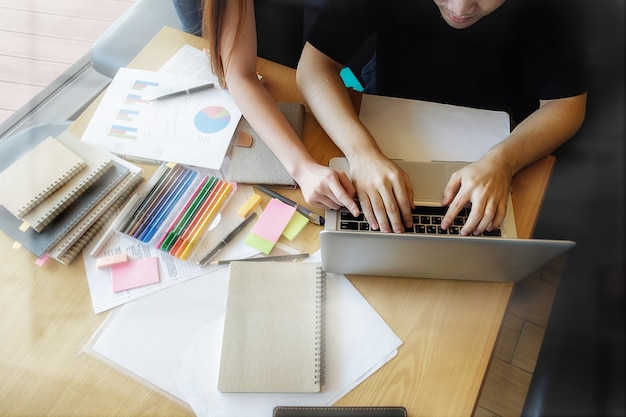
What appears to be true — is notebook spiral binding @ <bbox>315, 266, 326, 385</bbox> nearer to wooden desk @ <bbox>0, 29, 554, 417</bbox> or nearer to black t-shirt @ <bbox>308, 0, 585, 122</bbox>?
wooden desk @ <bbox>0, 29, 554, 417</bbox>

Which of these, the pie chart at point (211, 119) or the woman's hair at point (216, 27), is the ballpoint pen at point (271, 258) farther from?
the woman's hair at point (216, 27)

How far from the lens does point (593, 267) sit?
32.4 inches

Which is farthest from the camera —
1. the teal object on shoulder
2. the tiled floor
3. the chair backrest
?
the tiled floor

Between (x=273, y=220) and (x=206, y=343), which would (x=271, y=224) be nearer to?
(x=273, y=220)

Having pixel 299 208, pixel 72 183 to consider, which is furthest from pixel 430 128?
pixel 72 183

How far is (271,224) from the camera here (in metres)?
0.82

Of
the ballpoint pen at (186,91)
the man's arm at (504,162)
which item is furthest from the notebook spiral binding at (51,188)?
the man's arm at (504,162)

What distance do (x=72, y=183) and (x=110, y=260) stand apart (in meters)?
0.16

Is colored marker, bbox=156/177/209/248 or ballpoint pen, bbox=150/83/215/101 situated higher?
ballpoint pen, bbox=150/83/215/101

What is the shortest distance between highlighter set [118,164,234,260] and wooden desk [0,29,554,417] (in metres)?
0.13

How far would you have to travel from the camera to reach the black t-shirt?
897 mm

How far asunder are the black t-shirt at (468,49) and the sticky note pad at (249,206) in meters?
0.36

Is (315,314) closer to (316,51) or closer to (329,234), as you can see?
(329,234)

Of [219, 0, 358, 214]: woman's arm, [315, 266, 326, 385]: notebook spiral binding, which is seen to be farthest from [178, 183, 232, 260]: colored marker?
[315, 266, 326, 385]: notebook spiral binding
